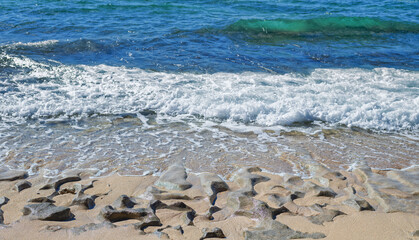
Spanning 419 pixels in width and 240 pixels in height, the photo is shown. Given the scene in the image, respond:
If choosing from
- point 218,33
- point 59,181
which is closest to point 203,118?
point 59,181

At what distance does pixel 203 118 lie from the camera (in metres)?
5.55

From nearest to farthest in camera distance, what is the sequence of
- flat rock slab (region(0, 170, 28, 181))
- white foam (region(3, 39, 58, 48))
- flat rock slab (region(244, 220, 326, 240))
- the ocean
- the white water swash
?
flat rock slab (region(244, 220, 326, 240)) < flat rock slab (region(0, 170, 28, 181)) < the white water swash < the ocean < white foam (region(3, 39, 58, 48))

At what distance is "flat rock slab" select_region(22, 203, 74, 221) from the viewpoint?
2789 mm

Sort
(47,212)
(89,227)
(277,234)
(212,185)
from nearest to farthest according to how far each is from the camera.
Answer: (277,234) < (89,227) < (47,212) < (212,185)

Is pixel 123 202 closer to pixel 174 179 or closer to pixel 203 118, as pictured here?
pixel 174 179

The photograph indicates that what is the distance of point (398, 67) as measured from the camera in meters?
8.30

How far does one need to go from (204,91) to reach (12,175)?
3.57 meters

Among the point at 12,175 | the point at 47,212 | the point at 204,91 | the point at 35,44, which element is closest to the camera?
the point at 47,212

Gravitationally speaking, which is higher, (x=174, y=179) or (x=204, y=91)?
(x=204, y=91)

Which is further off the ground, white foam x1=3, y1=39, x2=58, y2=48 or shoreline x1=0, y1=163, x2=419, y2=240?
white foam x1=3, y1=39, x2=58, y2=48

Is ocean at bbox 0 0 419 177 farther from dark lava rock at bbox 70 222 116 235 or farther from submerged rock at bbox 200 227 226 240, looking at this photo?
submerged rock at bbox 200 227 226 240

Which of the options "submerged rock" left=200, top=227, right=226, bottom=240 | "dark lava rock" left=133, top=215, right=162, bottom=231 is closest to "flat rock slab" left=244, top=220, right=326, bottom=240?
"submerged rock" left=200, top=227, right=226, bottom=240

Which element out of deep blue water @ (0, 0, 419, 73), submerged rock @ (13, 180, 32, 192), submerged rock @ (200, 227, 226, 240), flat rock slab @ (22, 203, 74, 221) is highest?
deep blue water @ (0, 0, 419, 73)

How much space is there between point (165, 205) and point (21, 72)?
587 centimetres
